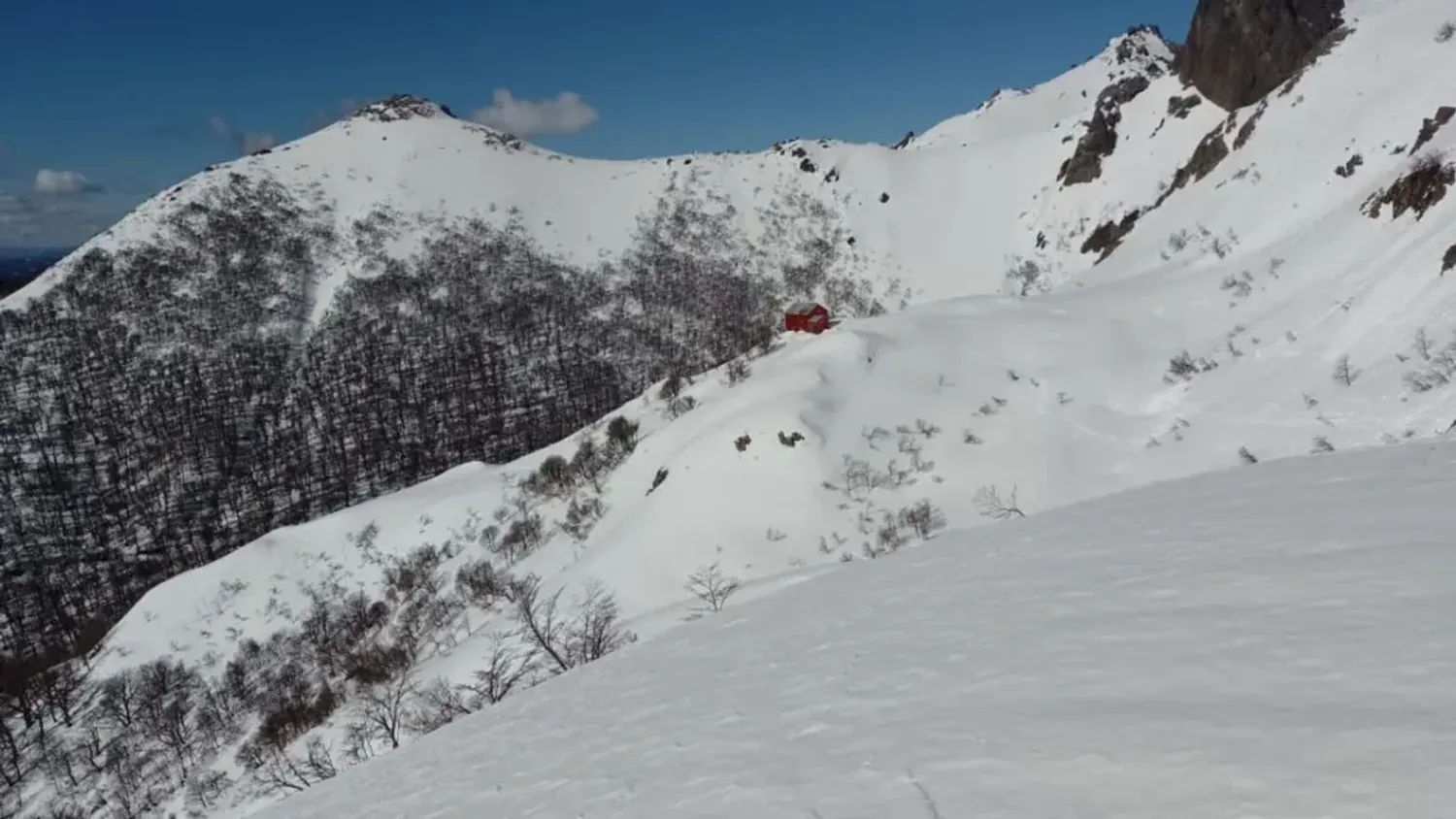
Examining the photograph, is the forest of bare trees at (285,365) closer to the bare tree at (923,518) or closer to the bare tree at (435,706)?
the bare tree at (923,518)

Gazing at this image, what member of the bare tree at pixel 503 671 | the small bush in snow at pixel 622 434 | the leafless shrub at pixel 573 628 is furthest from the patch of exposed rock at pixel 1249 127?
the bare tree at pixel 503 671

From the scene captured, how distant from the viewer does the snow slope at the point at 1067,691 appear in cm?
340

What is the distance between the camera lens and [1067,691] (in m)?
4.64

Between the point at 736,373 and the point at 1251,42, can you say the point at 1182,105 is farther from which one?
the point at 736,373

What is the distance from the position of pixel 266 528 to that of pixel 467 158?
3759 inches

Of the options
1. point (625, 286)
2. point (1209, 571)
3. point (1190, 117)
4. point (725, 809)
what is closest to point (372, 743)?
point (725, 809)

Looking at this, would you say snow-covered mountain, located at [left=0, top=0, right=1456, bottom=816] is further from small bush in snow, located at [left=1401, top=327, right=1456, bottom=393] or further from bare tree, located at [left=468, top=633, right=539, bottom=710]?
bare tree, located at [left=468, top=633, right=539, bottom=710]

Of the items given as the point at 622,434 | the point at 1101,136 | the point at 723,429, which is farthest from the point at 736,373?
the point at 1101,136

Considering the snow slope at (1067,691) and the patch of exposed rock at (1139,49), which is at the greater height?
the patch of exposed rock at (1139,49)

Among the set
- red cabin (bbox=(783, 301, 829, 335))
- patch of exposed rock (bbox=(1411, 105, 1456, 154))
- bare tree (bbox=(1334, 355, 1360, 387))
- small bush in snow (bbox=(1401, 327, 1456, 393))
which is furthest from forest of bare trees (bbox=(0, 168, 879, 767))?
small bush in snow (bbox=(1401, 327, 1456, 393))

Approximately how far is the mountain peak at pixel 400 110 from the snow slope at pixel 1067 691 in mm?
186333

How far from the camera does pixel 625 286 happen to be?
136 metres

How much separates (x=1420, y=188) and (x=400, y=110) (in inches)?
7365

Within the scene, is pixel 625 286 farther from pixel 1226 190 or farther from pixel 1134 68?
pixel 1226 190
